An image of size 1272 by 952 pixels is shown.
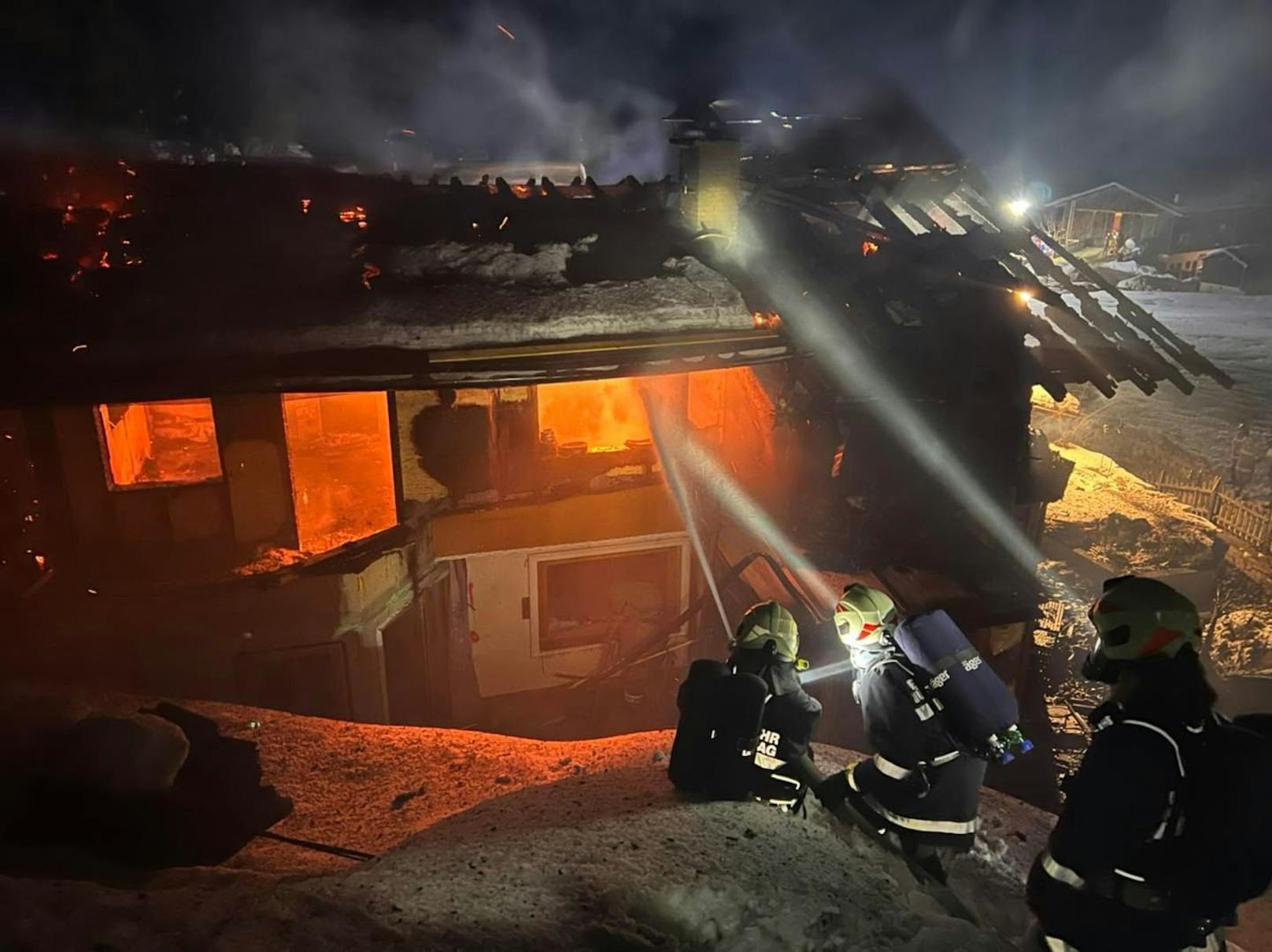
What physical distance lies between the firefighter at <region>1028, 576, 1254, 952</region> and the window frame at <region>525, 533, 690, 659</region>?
9600 millimetres

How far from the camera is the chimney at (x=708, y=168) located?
11203 mm

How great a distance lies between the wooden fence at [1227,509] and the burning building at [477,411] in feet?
41.4

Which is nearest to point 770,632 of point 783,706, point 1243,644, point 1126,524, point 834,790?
point 783,706

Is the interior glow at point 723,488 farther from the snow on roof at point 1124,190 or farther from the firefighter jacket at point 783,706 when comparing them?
the snow on roof at point 1124,190

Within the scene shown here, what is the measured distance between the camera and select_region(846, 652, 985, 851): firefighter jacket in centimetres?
462

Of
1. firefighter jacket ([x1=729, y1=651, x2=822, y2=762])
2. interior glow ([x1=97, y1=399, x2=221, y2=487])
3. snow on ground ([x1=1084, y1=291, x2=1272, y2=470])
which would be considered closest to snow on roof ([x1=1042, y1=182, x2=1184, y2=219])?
snow on ground ([x1=1084, y1=291, x2=1272, y2=470])

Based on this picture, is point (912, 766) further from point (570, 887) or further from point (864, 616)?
point (570, 887)

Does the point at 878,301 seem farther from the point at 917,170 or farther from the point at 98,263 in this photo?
the point at 98,263

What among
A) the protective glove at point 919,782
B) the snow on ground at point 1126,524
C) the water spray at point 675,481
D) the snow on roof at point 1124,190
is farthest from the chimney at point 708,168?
the snow on roof at point 1124,190

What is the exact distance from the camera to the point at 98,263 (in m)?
9.74

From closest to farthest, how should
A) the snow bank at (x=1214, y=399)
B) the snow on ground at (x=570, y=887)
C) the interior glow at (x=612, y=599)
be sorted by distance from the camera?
1. the snow on ground at (x=570, y=887)
2. the interior glow at (x=612, y=599)
3. the snow bank at (x=1214, y=399)

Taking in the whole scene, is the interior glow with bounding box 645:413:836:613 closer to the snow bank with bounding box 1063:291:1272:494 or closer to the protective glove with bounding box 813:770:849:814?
the protective glove with bounding box 813:770:849:814

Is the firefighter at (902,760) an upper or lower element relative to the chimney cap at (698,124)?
lower

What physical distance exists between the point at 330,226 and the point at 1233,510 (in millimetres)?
22620
